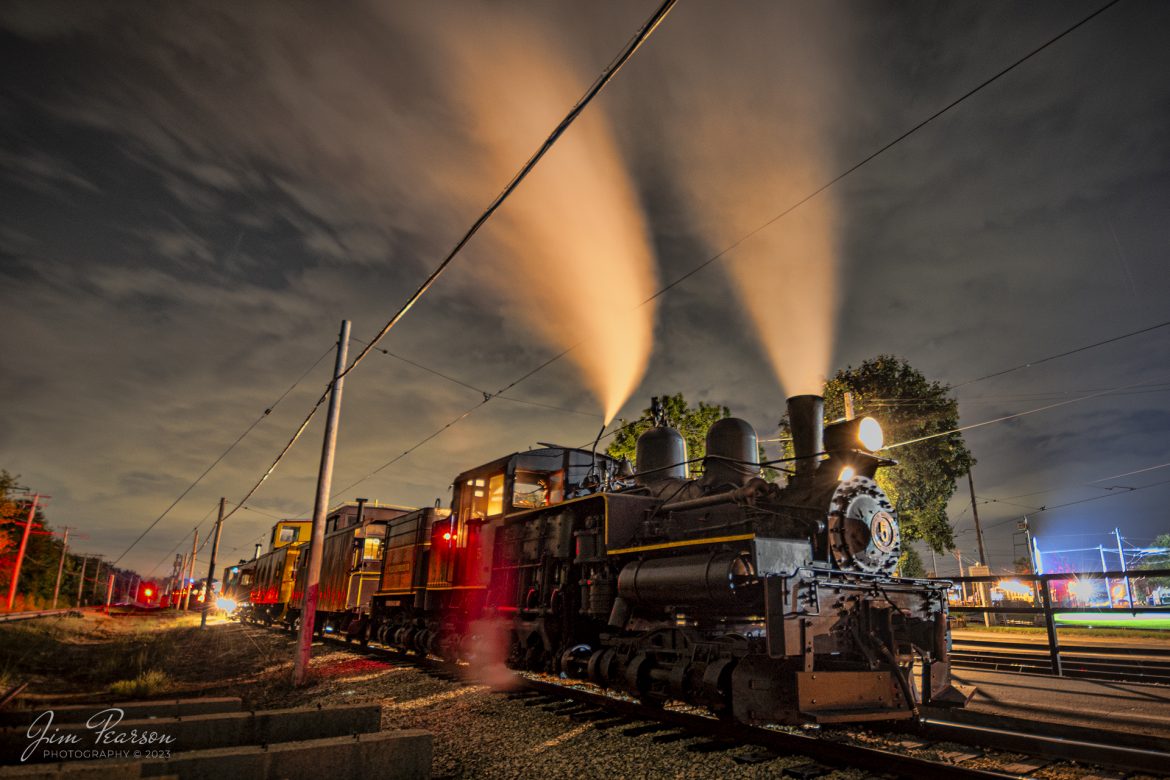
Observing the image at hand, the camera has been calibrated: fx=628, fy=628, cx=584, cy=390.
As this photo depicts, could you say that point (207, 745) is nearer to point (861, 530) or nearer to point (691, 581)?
point (691, 581)

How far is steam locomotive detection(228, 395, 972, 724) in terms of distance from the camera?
6.21m

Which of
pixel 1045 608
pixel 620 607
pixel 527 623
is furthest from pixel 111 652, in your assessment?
pixel 1045 608

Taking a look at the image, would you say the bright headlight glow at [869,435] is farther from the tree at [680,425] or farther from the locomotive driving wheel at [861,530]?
the tree at [680,425]

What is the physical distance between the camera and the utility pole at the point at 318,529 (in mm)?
10289

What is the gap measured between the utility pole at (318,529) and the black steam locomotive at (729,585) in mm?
2866

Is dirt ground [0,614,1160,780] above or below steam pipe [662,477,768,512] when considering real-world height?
below

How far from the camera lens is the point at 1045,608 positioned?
8.41 meters

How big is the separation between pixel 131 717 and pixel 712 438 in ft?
24.5

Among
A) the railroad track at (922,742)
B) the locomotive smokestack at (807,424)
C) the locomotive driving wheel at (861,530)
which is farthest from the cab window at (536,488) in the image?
the locomotive driving wheel at (861,530)

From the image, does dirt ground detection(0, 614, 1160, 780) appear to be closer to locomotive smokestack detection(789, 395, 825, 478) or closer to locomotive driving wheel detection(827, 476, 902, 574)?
locomotive driving wheel detection(827, 476, 902, 574)

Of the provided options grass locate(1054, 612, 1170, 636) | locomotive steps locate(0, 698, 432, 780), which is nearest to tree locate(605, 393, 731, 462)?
grass locate(1054, 612, 1170, 636)

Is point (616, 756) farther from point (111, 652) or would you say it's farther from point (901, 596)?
point (111, 652)

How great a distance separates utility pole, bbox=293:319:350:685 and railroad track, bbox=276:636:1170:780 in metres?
4.70

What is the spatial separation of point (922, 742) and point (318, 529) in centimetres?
957
